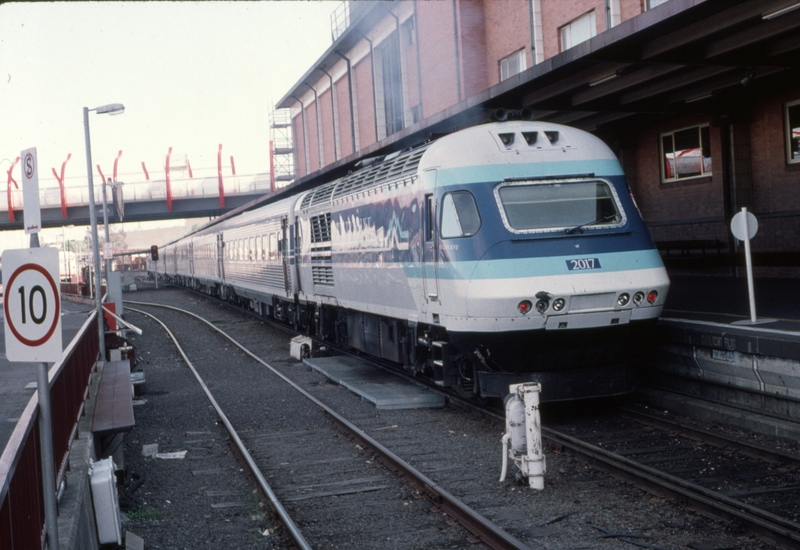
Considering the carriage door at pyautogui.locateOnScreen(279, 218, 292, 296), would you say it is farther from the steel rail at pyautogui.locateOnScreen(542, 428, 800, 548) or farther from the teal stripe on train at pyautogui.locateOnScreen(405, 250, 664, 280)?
the steel rail at pyautogui.locateOnScreen(542, 428, 800, 548)

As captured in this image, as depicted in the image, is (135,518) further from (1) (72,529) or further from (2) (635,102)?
(2) (635,102)

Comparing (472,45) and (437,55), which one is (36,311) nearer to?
(472,45)

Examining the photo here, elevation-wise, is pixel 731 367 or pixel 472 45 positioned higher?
Answer: pixel 472 45

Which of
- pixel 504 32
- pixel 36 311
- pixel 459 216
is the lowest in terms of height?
pixel 36 311

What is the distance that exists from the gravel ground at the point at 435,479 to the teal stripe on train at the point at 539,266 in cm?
173

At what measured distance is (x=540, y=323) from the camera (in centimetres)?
903

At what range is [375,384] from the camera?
41.5ft

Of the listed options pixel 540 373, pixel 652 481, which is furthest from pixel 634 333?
pixel 652 481

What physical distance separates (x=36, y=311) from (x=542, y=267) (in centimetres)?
566

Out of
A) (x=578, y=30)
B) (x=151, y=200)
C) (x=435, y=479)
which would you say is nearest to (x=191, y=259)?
(x=151, y=200)

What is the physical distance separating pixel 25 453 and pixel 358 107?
33.3m

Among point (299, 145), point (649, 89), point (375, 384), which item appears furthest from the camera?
point (299, 145)

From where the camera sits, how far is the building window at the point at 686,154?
19422 millimetres

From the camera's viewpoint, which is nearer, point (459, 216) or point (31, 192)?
point (31, 192)
